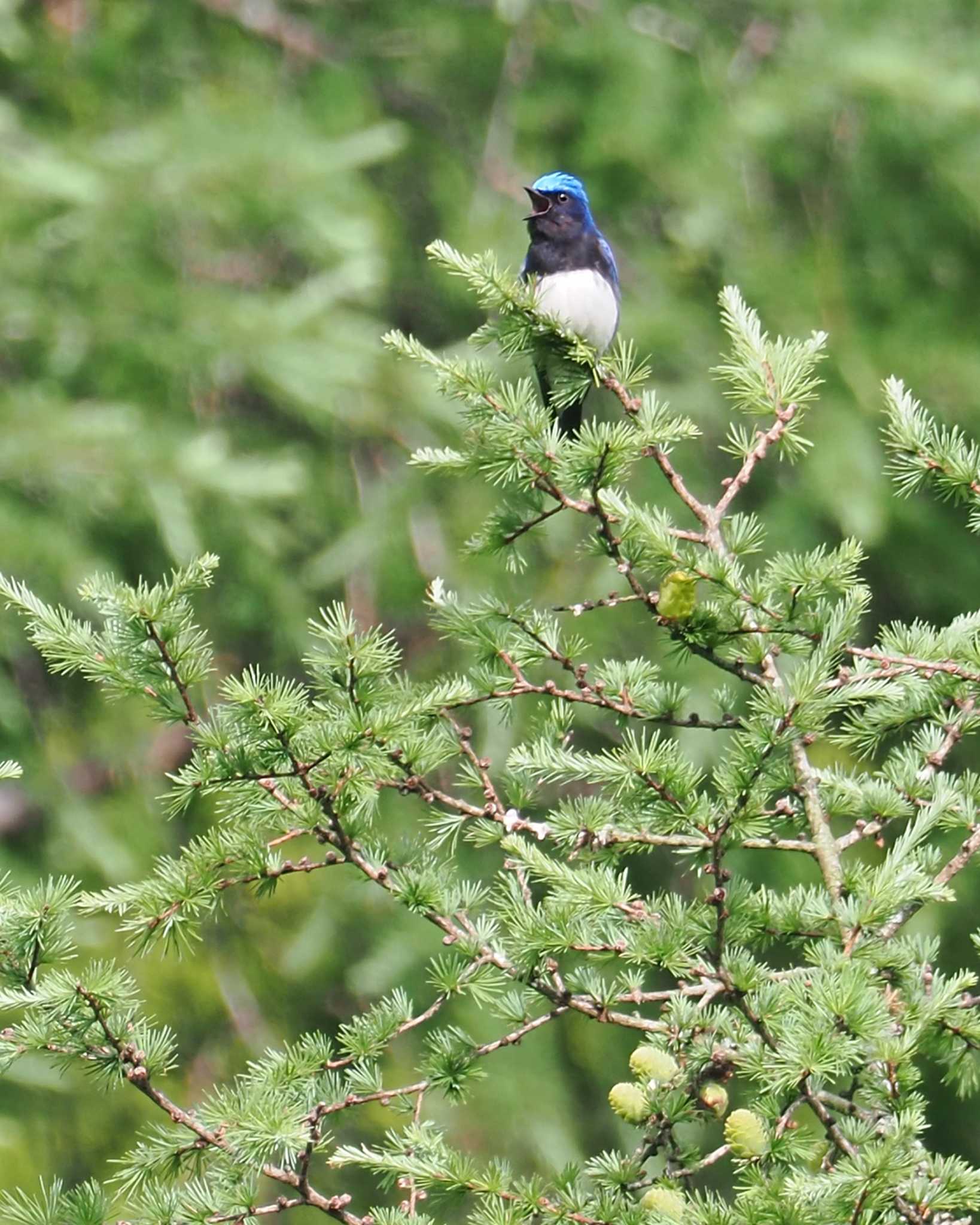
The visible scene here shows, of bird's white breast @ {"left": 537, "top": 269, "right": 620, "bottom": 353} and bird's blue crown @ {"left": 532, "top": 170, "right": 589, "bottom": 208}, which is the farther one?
bird's blue crown @ {"left": 532, "top": 170, "right": 589, "bottom": 208}

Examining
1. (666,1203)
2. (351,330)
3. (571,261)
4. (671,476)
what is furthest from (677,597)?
(351,330)

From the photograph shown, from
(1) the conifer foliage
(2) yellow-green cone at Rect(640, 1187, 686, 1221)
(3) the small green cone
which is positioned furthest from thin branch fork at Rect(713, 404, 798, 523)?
(2) yellow-green cone at Rect(640, 1187, 686, 1221)

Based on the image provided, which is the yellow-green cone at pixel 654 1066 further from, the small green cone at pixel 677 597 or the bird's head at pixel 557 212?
the bird's head at pixel 557 212

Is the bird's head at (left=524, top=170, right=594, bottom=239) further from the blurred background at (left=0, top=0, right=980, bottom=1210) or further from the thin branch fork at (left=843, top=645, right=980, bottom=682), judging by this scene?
the thin branch fork at (left=843, top=645, right=980, bottom=682)

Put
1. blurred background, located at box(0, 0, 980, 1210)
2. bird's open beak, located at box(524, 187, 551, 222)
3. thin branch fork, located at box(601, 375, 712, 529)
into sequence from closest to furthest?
thin branch fork, located at box(601, 375, 712, 529)
bird's open beak, located at box(524, 187, 551, 222)
blurred background, located at box(0, 0, 980, 1210)

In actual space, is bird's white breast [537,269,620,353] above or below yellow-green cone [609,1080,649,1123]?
below

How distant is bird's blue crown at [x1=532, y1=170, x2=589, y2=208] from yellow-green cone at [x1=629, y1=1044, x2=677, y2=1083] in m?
1.97

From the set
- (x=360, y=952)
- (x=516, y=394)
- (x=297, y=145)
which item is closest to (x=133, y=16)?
(x=297, y=145)

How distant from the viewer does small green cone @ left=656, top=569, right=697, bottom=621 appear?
1.42m

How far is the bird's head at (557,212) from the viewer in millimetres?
2930

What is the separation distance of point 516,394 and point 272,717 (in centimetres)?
48

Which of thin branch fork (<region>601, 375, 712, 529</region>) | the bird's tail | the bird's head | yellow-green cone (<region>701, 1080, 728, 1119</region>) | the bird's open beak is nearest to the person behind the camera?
yellow-green cone (<region>701, 1080, 728, 1119</region>)

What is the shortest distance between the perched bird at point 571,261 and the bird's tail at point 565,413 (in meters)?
0.17

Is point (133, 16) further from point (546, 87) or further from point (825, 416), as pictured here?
point (825, 416)
